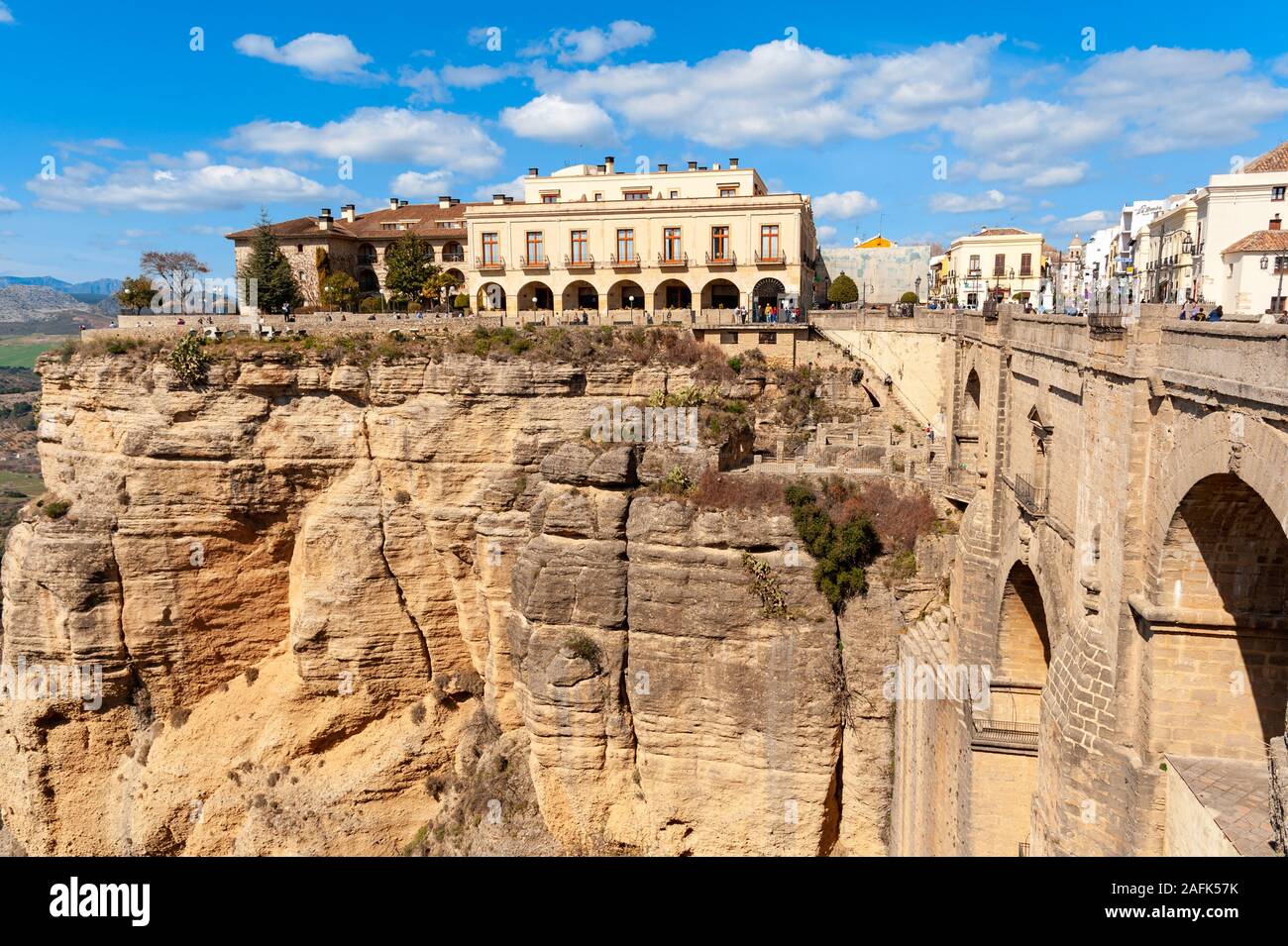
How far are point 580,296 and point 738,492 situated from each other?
58.6 ft

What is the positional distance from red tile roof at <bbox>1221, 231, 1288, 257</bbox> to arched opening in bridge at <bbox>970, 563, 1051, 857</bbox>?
355 inches

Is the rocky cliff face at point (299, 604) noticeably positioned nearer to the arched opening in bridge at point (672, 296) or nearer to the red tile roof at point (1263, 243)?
the arched opening in bridge at point (672, 296)

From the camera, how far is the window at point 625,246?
115ft

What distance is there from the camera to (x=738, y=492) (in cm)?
2155

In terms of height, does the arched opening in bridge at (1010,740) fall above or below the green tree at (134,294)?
below

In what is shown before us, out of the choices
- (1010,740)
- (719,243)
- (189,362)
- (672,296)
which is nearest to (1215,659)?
(1010,740)

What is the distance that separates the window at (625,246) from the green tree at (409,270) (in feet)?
25.9

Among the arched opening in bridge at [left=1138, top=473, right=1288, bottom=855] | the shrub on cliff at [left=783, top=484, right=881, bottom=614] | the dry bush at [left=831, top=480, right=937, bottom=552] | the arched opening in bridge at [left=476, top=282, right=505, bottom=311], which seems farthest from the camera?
the arched opening in bridge at [left=476, top=282, right=505, bottom=311]

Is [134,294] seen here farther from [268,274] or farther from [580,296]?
[580,296]

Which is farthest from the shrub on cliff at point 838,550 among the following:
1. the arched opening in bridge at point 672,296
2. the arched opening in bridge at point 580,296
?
the arched opening in bridge at point 580,296

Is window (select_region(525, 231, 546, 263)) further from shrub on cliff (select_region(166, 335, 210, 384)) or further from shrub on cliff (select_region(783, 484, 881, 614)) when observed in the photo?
shrub on cliff (select_region(783, 484, 881, 614))

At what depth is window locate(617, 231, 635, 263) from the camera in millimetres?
35094

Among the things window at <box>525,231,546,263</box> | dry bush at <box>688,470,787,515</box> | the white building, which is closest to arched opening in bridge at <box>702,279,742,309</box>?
window at <box>525,231,546,263</box>
